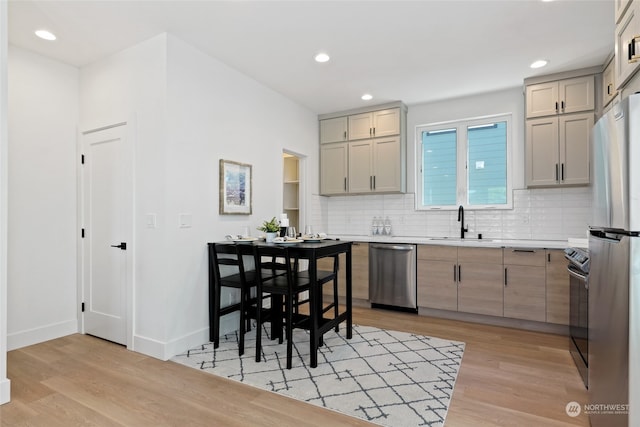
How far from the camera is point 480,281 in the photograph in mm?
3746

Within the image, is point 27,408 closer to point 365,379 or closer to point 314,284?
point 314,284

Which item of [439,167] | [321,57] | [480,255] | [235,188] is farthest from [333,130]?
[480,255]

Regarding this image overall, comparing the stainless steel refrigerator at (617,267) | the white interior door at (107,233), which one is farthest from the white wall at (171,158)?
the stainless steel refrigerator at (617,267)

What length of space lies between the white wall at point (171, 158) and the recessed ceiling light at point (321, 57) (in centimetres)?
93

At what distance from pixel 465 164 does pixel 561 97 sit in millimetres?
1249

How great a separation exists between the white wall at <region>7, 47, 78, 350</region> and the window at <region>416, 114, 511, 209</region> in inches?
167

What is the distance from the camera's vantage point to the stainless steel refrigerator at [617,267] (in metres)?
1.30

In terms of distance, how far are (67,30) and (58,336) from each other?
9.30ft

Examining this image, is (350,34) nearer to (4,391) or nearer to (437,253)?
(437,253)

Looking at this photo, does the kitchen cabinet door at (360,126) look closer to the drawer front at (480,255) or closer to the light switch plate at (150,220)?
the drawer front at (480,255)

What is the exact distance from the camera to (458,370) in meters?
2.59

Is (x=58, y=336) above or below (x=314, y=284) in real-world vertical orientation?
below

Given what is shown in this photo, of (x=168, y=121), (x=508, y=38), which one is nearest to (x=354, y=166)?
(x=508, y=38)

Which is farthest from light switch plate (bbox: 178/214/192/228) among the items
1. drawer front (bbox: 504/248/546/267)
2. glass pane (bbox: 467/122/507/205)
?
glass pane (bbox: 467/122/507/205)
